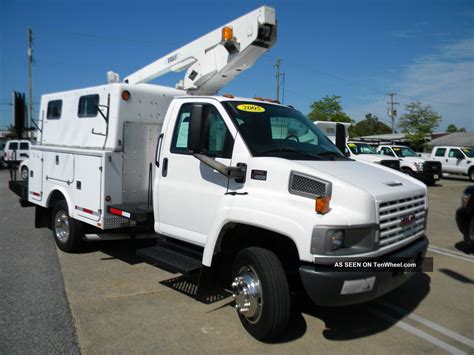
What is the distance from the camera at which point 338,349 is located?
12.2ft

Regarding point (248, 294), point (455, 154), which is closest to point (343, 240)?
point (248, 294)

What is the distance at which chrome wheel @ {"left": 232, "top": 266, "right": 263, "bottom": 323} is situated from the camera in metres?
3.80

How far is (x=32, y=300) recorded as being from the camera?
464cm

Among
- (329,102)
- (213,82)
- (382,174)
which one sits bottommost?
(382,174)

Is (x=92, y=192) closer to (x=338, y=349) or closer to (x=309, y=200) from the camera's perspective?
(x=309, y=200)

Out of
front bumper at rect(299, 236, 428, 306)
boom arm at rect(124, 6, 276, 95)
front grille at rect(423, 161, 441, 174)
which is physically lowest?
front bumper at rect(299, 236, 428, 306)

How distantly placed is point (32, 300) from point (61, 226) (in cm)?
213

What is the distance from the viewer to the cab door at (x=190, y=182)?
435 cm

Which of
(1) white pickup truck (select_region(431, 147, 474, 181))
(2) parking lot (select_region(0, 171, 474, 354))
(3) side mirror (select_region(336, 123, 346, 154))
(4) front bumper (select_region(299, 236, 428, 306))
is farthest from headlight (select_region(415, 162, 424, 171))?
(4) front bumper (select_region(299, 236, 428, 306))

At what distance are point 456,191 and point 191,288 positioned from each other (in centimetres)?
1579

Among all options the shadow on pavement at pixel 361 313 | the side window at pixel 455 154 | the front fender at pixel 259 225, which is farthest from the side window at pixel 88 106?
the side window at pixel 455 154

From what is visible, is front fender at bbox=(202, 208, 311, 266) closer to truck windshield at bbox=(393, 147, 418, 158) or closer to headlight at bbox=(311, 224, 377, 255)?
headlight at bbox=(311, 224, 377, 255)

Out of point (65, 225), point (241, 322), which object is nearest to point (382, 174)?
point (241, 322)

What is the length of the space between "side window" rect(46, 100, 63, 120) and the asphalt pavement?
220 centimetres
